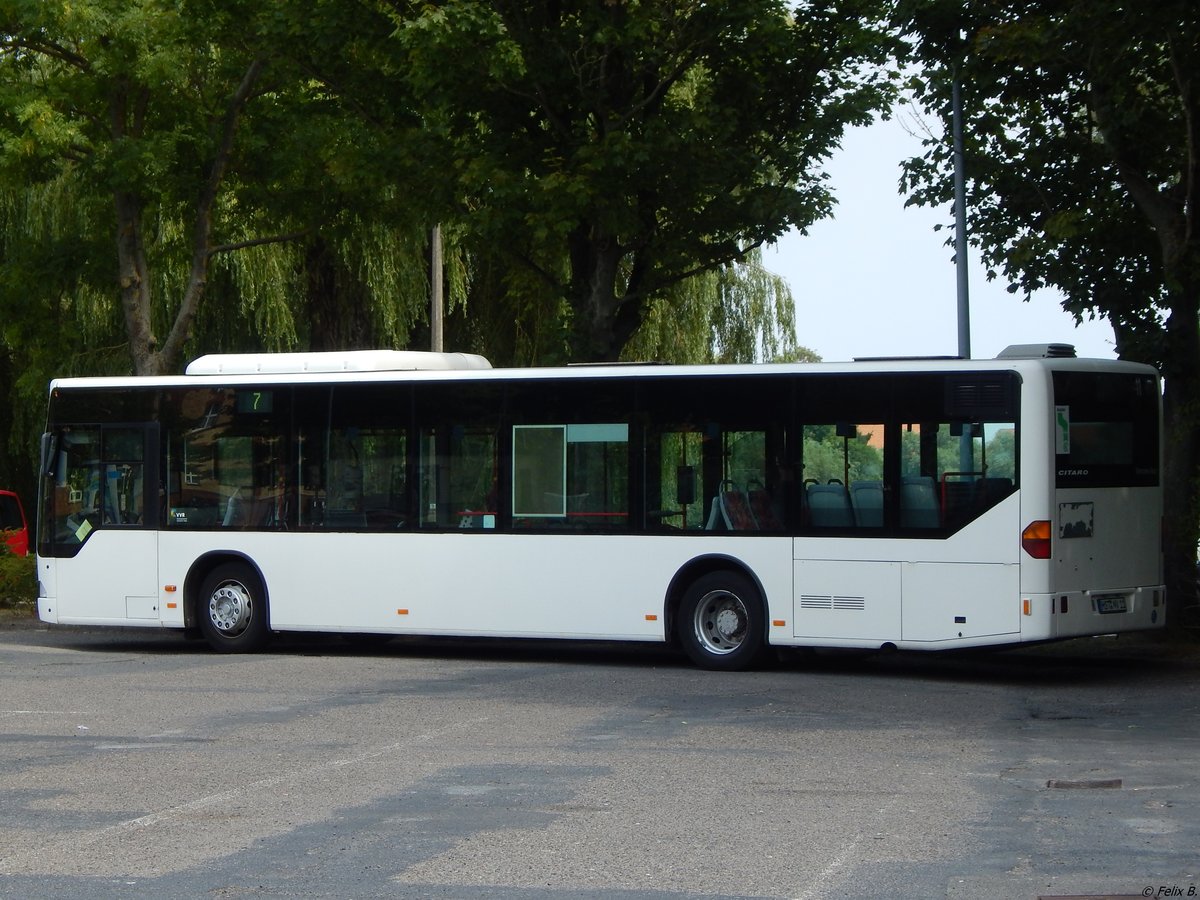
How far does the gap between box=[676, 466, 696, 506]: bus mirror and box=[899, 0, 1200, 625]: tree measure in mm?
4402

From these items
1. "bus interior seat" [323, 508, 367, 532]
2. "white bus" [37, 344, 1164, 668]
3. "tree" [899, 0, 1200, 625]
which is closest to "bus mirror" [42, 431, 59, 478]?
"white bus" [37, 344, 1164, 668]

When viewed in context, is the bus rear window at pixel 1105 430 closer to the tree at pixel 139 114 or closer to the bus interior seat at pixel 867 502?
the bus interior seat at pixel 867 502

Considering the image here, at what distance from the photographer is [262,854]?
7.67 metres

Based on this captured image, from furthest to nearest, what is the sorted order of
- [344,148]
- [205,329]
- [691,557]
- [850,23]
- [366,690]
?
1. [205,329]
2. [344,148]
3. [850,23]
4. [691,557]
5. [366,690]

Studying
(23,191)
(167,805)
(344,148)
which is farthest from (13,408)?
(167,805)

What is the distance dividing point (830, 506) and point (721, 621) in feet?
4.85

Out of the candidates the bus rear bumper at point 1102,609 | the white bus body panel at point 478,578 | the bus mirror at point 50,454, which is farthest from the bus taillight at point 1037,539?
the bus mirror at point 50,454

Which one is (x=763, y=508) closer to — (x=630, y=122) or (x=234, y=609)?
(x=234, y=609)

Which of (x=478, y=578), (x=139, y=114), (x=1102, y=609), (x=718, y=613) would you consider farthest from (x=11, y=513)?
(x=1102, y=609)

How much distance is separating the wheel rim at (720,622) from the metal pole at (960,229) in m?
5.76

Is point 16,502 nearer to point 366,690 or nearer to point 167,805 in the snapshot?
point 366,690

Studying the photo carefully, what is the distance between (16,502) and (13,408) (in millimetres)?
1642

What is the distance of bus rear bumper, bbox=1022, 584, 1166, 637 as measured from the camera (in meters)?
14.3

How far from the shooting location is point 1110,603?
14859 millimetres
